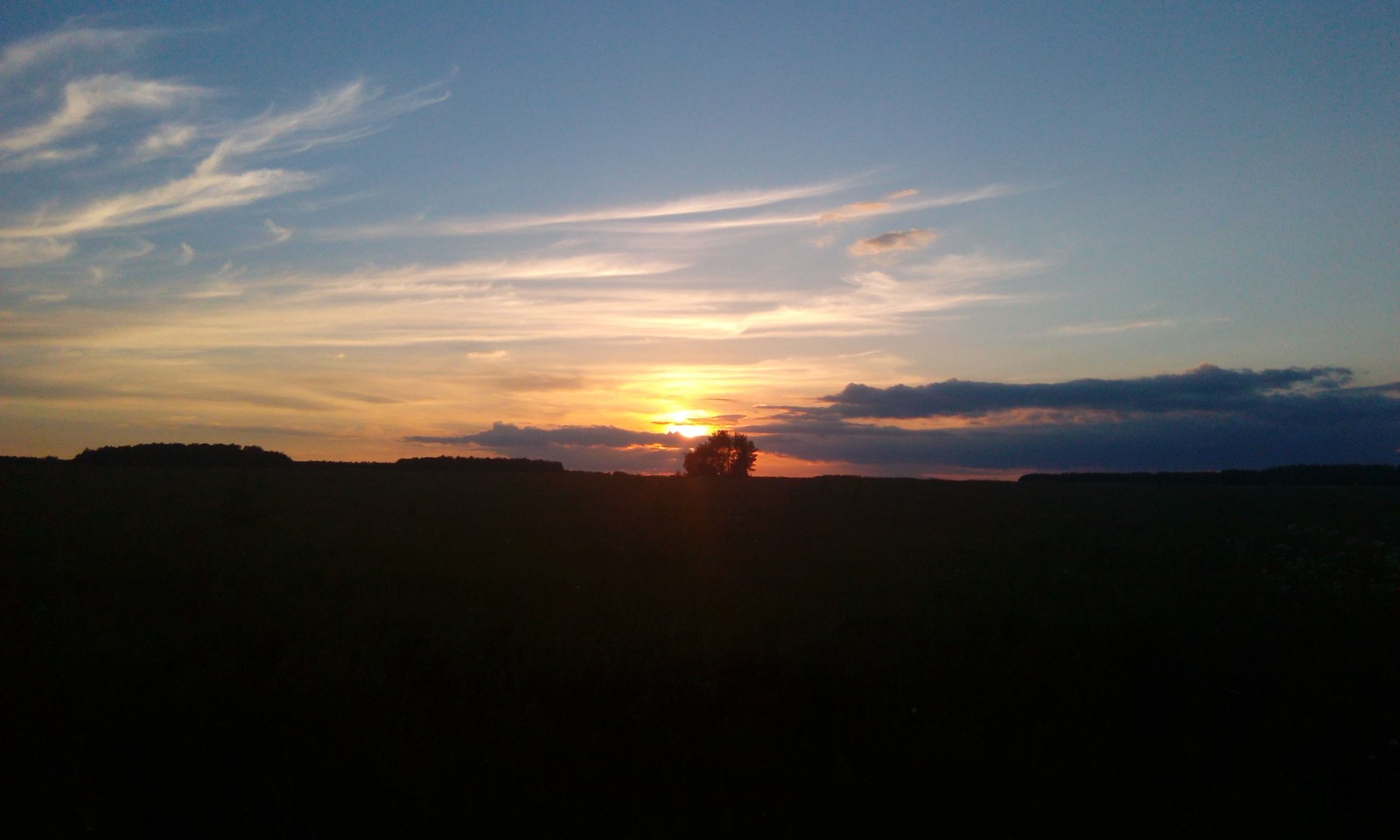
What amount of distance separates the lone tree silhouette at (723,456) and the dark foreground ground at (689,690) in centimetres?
8283

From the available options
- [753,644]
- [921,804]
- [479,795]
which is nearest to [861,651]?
[753,644]

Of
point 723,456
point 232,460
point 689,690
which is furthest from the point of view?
point 723,456

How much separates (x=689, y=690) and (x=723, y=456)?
92.5m

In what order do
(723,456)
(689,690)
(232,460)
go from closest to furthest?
(689,690) → (232,460) → (723,456)

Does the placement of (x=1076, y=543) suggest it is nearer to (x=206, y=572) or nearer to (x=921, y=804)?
(x=921, y=804)

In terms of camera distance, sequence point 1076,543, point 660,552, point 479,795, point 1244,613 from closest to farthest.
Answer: point 479,795 → point 1244,613 → point 660,552 → point 1076,543

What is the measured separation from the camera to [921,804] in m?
7.79

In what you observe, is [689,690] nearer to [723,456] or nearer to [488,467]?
[488,467]

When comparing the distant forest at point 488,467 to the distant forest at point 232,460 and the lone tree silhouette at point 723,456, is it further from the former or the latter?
the lone tree silhouette at point 723,456

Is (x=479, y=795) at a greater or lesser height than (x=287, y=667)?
lesser

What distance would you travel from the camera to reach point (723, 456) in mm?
102188

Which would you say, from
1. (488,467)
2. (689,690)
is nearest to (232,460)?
(488,467)

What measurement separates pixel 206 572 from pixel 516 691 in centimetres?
802

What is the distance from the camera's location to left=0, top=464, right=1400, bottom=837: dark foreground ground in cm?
761
